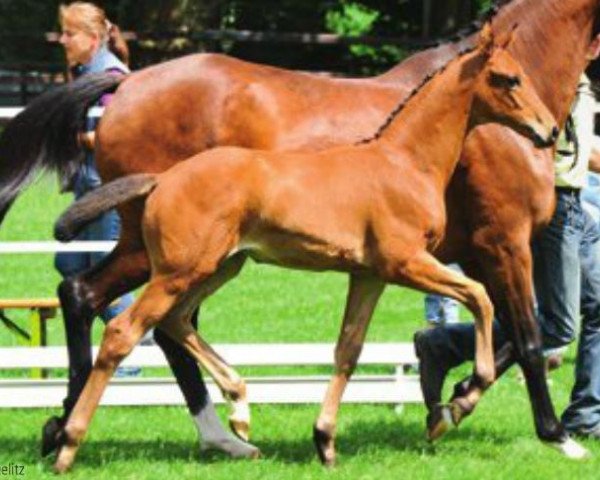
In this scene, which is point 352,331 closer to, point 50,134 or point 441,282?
point 441,282

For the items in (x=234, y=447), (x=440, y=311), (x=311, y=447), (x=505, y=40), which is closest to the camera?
→ (x=505, y=40)

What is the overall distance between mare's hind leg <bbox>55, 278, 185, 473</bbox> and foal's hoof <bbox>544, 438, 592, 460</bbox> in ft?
6.22

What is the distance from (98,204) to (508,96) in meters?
1.84

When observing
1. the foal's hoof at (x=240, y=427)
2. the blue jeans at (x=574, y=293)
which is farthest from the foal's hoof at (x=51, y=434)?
the blue jeans at (x=574, y=293)

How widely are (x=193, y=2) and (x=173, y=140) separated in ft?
56.0

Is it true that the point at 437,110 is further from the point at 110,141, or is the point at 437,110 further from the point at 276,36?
the point at 276,36

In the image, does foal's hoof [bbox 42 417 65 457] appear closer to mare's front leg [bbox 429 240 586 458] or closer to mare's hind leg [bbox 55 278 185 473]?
mare's hind leg [bbox 55 278 185 473]

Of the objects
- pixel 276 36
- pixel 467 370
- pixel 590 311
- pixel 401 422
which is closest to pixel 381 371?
pixel 467 370

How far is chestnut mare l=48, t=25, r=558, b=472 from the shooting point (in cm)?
654

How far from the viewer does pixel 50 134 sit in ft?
25.2

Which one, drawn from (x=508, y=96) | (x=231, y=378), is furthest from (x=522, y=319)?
(x=231, y=378)

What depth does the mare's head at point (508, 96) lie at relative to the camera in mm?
6852

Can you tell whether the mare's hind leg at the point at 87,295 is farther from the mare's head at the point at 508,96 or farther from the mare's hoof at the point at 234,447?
the mare's head at the point at 508,96

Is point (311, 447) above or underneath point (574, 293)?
underneath
